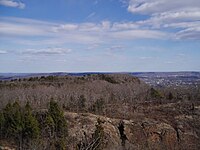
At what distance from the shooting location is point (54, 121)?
3719 cm

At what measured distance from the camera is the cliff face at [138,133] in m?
38.1

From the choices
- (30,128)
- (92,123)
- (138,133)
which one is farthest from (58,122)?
(138,133)

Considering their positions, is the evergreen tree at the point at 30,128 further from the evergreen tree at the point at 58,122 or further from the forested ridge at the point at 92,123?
the evergreen tree at the point at 58,122

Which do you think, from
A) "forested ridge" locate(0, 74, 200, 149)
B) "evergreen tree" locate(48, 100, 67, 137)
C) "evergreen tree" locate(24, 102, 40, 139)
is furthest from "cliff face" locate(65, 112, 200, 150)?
"evergreen tree" locate(24, 102, 40, 139)

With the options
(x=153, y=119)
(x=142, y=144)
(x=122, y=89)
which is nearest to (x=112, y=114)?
(x=153, y=119)

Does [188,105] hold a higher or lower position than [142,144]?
higher

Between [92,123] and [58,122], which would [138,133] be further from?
[58,122]

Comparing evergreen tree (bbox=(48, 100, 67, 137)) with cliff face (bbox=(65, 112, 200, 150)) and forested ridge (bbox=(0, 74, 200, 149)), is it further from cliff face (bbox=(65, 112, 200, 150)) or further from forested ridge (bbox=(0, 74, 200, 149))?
cliff face (bbox=(65, 112, 200, 150))

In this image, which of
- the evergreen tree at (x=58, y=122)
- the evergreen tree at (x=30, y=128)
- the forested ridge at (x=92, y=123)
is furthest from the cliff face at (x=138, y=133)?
the evergreen tree at (x=30, y=128)

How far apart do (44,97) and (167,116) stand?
24.7 meters

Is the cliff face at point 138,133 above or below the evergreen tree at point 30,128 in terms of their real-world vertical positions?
below

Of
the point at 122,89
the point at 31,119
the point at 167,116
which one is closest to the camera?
the point at 31,119

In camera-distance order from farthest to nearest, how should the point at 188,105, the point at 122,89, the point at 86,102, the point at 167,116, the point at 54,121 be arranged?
the point at 122,89 → the point at 86,102 → the point at 188,105 → the point at 167,116 → the point at 54,121

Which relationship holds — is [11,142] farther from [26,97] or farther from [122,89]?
[122,89]
